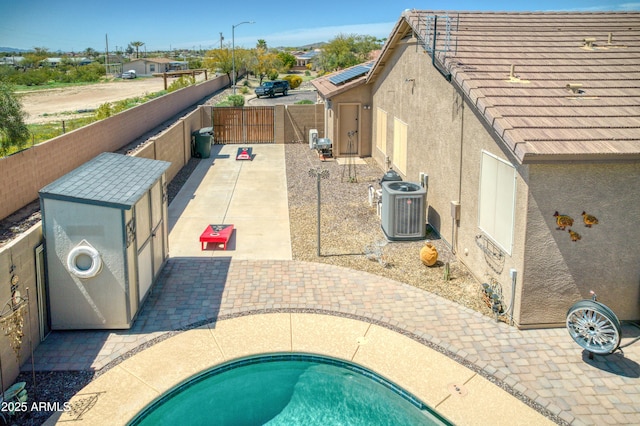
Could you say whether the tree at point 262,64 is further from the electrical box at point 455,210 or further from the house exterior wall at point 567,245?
the house exterior wall at point 567,245

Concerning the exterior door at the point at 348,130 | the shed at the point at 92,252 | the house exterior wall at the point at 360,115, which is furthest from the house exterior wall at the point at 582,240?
the exterior door at the point at 348,130

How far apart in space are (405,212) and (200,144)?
13597mm

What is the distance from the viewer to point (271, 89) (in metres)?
52.0

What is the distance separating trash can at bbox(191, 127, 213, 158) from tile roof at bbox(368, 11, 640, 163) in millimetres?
12201

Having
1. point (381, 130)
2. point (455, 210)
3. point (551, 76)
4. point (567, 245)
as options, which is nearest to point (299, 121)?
point (381, 130)

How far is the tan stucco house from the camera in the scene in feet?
29.7

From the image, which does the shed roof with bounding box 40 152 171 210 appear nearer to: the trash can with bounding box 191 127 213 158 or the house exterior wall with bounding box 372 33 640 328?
the house exterior wall with bounding box 372 33 640 328

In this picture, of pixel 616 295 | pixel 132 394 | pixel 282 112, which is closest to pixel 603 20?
pixel 616 295

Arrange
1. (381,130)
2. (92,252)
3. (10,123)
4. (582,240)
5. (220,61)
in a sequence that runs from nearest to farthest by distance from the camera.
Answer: (92,252)
(582,240)
(10,123)
(381,130)
(220,61)

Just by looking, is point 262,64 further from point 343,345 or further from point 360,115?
point 343,345

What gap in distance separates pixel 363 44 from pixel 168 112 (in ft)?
211

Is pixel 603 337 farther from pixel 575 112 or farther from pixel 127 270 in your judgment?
pixel 127 270

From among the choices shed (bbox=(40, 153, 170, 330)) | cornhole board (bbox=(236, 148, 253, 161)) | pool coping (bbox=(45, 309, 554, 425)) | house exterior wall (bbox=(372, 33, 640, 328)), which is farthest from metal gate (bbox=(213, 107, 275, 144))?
pool coping (bbox=(45, 309, 554, 425))

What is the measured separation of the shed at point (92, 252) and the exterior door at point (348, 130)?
15.6 metres
